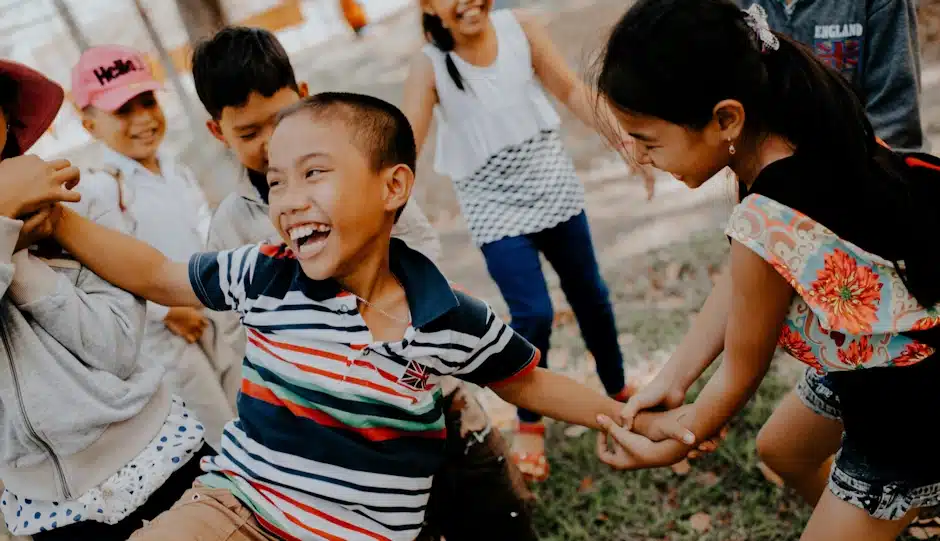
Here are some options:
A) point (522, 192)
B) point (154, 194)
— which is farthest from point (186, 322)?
point (522, 192)

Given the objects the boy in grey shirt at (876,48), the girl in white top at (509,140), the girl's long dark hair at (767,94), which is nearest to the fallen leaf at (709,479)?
the girl in white top at (509,140)

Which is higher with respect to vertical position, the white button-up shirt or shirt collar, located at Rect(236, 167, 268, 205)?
shirt collar, located at Rect(236, 167, 268, 205)

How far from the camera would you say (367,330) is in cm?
182

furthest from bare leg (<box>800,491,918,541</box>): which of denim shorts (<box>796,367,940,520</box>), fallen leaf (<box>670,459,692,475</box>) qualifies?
fallen leaf (<box>670,459,692,475</box>)

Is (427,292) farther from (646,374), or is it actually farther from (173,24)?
(173,24)

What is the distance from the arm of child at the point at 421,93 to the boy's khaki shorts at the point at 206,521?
174cm

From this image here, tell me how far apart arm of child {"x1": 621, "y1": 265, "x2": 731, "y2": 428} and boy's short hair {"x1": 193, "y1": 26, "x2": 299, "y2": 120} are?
164cm

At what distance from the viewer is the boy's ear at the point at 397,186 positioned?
1.94 meters

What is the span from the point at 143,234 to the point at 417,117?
1.25 meters

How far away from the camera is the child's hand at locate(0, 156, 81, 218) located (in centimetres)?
171

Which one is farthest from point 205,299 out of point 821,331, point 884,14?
point 884,14

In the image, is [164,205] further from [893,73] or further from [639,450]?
[893,73]

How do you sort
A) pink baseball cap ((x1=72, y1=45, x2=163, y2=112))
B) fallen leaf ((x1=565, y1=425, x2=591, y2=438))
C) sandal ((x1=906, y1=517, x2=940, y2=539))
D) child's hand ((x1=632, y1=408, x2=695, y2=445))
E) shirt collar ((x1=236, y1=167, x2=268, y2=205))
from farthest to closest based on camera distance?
fallen leaf ((x1=565, y1=425, x2=591, y2=438)) → pink baseball cap ((x1=72, y1=45, x2=163, y2=112)) → sandal ((x1=906, y1=517, x2=940, y2=539)) → shirt collar ((x1=236, y1=167, x2=268, y2=205)) → child's hand ((x1=632, y1=408, x2=695, y2=445))

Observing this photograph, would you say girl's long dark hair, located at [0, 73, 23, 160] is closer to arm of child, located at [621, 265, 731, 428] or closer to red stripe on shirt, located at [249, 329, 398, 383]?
red stripe on shirt, located at [249, 329, 398, 383]
